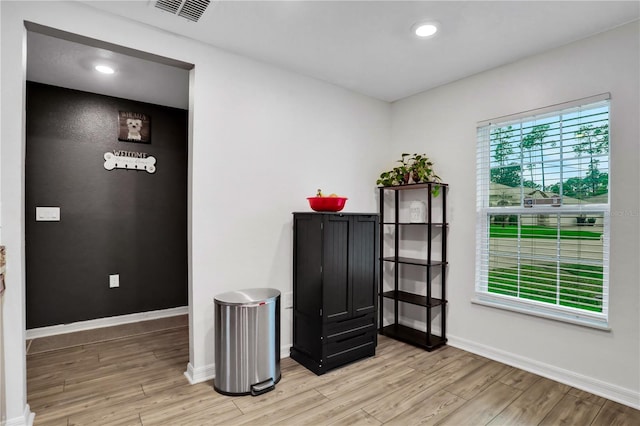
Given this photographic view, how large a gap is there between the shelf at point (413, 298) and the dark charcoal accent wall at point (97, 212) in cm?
254

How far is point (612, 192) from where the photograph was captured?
238 cm

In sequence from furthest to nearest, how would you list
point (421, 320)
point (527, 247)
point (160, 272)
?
point (160, 272)
point (421, 320)
point (527, 247)

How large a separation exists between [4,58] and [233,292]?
202 centimetres

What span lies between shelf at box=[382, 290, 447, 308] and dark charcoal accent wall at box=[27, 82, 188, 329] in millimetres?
2537

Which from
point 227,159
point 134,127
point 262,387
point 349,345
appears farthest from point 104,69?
point 349,345

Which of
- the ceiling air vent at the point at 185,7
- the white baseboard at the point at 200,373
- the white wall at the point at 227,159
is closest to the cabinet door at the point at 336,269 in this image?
the white wall at the point at 227,159

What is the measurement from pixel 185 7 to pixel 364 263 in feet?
7.71

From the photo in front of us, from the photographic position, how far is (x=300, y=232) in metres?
2.98

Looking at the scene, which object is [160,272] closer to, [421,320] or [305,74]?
[305,74]

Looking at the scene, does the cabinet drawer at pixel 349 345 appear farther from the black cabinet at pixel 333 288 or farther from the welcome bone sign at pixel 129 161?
the welcome bone sign at pixel 129 161

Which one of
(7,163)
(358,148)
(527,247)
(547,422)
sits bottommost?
(547,422)

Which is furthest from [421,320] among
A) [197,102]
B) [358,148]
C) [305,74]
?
[197,102]

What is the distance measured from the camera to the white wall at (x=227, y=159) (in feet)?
6.32

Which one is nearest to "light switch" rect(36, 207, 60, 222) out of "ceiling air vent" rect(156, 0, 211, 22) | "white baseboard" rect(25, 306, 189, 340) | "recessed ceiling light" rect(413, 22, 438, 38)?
"white baseboard" rect(25, 306, 189, 340)
